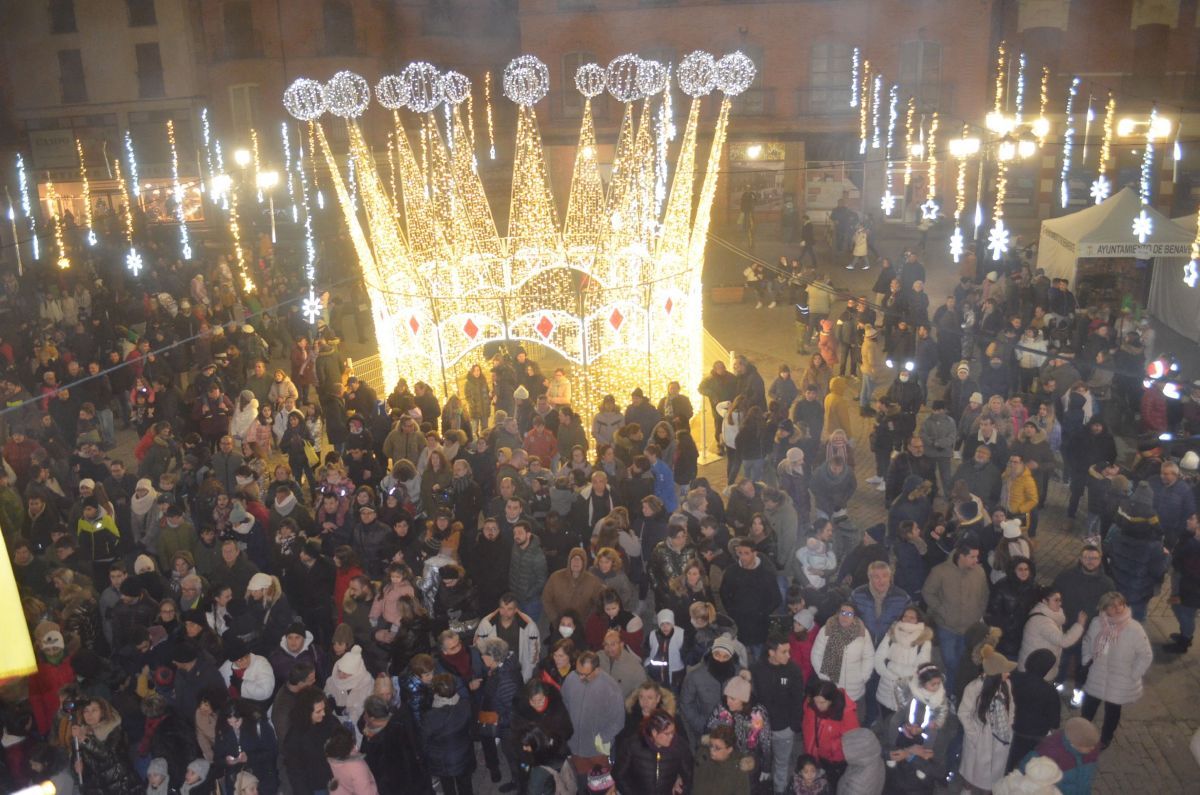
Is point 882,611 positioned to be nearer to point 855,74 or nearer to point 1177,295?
point 1177,295

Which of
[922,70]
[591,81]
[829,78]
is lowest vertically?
[829,78]

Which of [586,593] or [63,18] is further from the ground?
[63,18]

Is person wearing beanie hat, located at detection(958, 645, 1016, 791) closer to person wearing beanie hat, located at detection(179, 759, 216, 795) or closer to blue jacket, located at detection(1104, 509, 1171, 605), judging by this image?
blue jacket, located at detection(1104, 509, 1171, 605)

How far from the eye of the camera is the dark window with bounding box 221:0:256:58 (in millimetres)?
A: 31891

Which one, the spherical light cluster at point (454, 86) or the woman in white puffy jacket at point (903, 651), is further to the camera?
the spherical light cluster at point (454, 86)

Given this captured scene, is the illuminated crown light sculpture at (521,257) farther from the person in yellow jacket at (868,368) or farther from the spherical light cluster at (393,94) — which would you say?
the person in yellow jacket at (868,368)

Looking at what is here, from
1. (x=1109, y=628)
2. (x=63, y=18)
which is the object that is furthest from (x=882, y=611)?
(x=63, y=18)

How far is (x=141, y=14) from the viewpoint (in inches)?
1270

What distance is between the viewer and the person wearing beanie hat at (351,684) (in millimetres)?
6703

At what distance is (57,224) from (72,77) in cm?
926

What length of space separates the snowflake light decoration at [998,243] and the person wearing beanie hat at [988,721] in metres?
12.4

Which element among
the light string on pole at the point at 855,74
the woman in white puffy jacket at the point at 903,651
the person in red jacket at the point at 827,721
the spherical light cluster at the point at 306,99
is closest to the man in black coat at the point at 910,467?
the woman in white puffy jacket at the point at 903,651

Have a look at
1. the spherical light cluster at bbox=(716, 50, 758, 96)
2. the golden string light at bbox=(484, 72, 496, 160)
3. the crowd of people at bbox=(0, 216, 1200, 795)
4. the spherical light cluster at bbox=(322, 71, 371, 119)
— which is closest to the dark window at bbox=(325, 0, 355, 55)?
the golden string light at bbox=(484, 72, 496, 160)

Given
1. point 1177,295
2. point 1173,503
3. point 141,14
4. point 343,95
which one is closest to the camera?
point 1173,503
